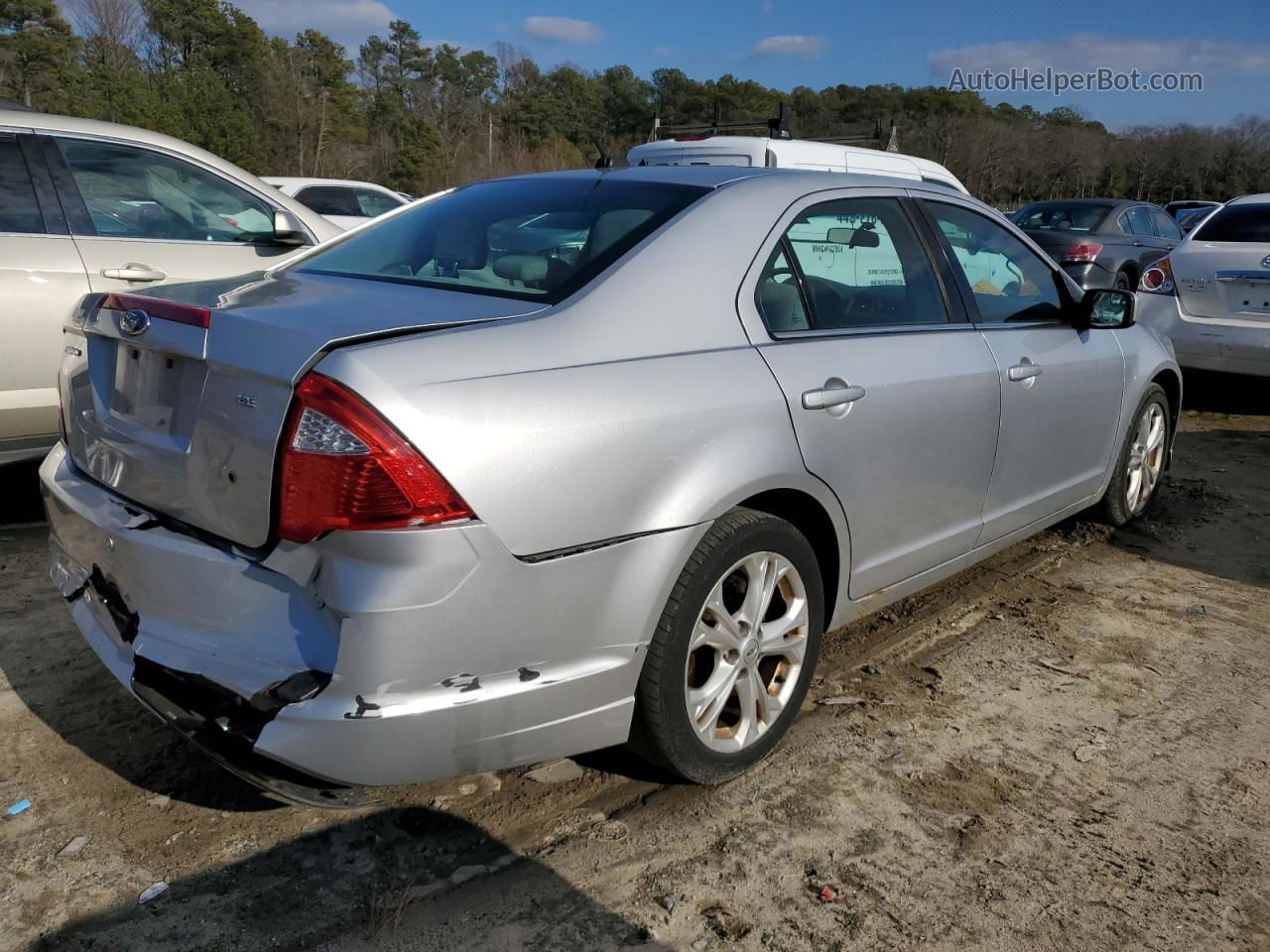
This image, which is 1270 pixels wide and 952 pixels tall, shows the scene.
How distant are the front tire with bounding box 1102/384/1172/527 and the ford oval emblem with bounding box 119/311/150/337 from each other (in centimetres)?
406

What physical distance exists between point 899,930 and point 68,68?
50.1 meters

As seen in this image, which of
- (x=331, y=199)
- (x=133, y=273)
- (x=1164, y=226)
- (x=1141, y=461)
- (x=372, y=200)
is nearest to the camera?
(x=133, y=273)

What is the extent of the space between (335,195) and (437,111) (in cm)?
5553

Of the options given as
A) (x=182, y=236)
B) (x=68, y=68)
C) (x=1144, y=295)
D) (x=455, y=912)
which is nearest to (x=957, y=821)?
(x=455, y=912)

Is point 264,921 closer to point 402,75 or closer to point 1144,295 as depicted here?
point 1144,295

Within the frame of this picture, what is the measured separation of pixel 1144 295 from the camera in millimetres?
7719

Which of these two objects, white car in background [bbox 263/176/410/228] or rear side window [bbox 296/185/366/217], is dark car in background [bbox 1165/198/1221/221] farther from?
rear side window [bbox 296/185/366/217]

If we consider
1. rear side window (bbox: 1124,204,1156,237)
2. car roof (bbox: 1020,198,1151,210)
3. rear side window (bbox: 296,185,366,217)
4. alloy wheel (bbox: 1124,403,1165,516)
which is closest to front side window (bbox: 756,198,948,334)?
alloy wheel (bbox: 1124,403,1165,516)

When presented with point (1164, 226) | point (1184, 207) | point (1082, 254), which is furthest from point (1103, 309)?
point (1184, 207)

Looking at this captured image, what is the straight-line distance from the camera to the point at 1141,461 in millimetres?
4914

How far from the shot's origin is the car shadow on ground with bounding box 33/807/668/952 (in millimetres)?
2117

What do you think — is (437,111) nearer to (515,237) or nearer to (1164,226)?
(1164,226)

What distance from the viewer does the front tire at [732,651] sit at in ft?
7.87

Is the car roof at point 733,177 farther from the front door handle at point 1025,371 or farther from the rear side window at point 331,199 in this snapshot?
the rear side window at point 331,199
